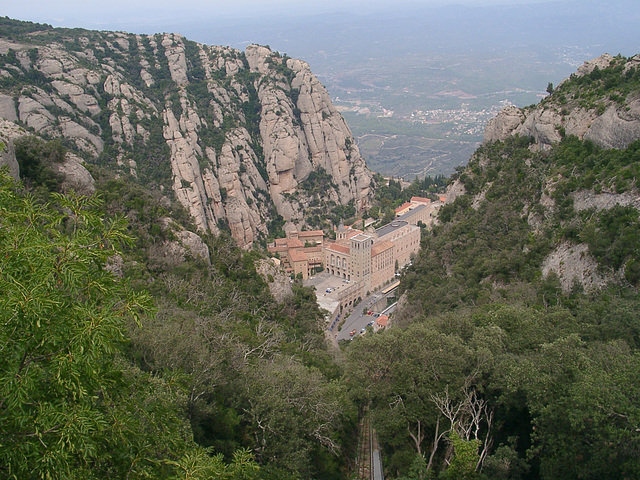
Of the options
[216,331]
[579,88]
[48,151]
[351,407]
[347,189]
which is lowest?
[347,189]

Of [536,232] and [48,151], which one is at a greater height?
[48,151]

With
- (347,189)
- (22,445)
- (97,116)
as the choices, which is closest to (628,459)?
(22,445)

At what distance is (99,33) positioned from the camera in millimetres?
89562

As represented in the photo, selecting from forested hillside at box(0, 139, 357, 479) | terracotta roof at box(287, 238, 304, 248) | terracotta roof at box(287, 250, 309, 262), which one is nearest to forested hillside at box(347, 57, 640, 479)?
forested hillside at box(0, 139, 357, 479)

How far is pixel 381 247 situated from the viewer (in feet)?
227

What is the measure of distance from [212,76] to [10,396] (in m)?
93.3

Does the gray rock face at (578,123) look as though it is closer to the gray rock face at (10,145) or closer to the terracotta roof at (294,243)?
the terracotta roof at (294,243)

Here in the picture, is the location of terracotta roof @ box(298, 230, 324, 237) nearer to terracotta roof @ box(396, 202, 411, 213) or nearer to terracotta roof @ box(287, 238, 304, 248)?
terracotta roof @ box(287, 238, 304, 248)

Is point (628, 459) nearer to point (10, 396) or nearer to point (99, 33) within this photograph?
point (10, 396)

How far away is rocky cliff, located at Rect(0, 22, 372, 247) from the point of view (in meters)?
66.9

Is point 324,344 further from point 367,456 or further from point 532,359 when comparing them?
point 532,359

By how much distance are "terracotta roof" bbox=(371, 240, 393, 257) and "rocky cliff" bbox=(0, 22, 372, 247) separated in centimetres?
1969

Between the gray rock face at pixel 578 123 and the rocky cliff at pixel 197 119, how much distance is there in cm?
3345

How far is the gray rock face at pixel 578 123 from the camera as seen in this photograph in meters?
31.8
